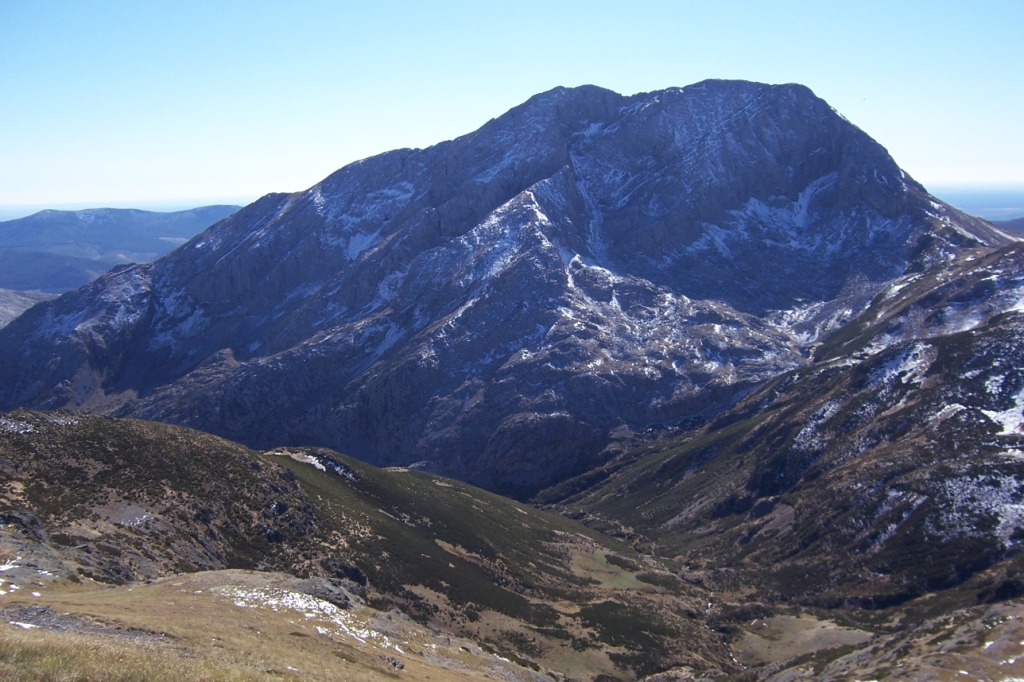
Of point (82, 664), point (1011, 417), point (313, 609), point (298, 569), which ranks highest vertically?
point (82, 664)

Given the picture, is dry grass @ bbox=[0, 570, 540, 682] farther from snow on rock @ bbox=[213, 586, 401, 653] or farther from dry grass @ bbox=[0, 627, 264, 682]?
snow on rock @ bbox=[213, 586, 401, 653]

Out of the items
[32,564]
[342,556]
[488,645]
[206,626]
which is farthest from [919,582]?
[32,564]

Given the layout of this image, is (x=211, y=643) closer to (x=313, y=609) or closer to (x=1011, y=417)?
(x=313, y=609)

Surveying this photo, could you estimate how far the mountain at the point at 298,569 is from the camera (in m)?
68.7

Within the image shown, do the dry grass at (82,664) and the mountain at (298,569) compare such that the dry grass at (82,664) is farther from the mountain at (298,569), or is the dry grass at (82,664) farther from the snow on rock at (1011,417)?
the snow on rock at (1011,417)

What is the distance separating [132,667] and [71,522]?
200ft

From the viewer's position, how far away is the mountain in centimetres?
6869

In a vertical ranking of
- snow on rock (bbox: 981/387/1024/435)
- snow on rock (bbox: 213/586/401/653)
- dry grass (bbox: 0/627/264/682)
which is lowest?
snow on rock (bbox: 981/387/1024/435)

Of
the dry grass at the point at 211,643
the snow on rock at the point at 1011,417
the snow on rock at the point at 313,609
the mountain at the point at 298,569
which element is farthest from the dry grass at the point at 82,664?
the snow on rock at the point at 1011,417

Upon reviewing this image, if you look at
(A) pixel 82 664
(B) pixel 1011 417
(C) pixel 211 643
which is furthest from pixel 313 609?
(B) pixel 1011 417

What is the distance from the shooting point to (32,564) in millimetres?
71562

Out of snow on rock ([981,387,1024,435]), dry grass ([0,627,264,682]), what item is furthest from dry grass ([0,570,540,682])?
snow on rock ([981,387,1024,435])

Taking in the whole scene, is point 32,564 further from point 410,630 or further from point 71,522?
point 410,630

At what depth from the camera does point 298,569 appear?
4299 inches
